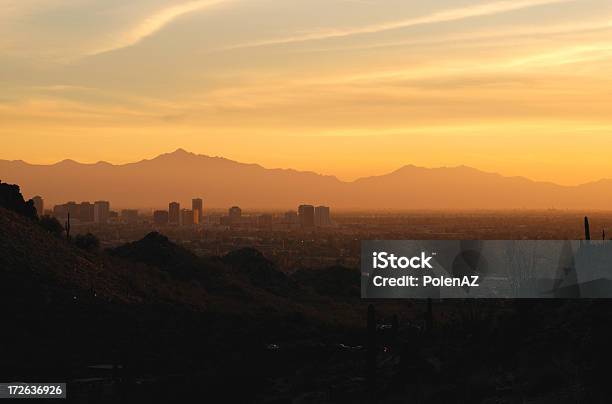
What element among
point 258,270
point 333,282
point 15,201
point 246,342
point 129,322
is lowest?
point 246,342

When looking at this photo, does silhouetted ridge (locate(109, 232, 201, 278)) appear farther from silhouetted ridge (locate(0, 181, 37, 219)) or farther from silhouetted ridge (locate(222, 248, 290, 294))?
silhouetted ridge (locate(0, 181, 37, 219))

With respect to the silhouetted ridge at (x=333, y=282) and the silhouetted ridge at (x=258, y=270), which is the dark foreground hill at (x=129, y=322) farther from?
the silhouetted ridge at (x=333, y=282)

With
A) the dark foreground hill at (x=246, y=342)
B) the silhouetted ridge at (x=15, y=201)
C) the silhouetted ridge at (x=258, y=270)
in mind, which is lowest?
the dark foreground hill at (x=246, y=342)

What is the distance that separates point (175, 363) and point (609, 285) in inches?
807

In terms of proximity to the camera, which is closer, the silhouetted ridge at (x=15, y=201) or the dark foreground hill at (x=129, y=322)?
the dark foreground hill at (x=129, y=322)

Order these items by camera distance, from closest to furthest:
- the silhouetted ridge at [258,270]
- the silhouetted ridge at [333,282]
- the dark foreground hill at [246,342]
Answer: the dark foreground hill at [246,342]
the silhouetted ridge at [258,270]
the silhouetted ridge at [333,282]

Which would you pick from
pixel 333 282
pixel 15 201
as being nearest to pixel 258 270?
pixel 333 282

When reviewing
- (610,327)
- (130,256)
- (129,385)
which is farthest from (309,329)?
(130,256)

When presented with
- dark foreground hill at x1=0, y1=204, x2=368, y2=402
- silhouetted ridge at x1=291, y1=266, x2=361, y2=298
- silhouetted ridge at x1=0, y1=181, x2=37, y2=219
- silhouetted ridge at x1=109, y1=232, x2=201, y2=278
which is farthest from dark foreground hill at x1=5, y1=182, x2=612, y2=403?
silhouetted ridge at x1=291, y1=266, x2=361, y2=298

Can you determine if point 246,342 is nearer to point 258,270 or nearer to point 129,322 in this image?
point 129,322

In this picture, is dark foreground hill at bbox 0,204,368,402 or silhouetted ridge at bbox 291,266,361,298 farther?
silhouetted ridge at bbox 291,266,361,298

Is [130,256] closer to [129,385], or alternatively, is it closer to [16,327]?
[16,327]

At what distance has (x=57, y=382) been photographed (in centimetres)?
3609

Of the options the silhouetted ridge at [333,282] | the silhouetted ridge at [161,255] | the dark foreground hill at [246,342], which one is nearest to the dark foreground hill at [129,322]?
the dark foreground hill at [246,342]
